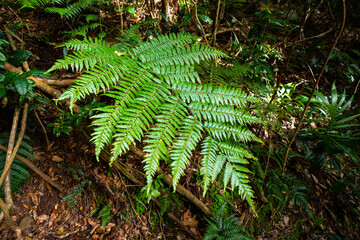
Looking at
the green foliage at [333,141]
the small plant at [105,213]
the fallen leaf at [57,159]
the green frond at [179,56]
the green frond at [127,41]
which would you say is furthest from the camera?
the green foliage at [333,141]

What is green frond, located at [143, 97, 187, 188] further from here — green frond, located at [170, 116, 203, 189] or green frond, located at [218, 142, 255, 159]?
green frond, located at [218, 142, 255, 159]

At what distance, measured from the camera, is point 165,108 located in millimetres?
1496

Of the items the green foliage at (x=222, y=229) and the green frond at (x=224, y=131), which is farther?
the green foliage at (x=222, y=229)

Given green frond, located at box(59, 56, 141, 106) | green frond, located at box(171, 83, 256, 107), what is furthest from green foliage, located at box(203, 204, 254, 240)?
green frond, located at box(59, 56, 141, 106)

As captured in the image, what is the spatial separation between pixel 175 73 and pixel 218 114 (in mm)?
551

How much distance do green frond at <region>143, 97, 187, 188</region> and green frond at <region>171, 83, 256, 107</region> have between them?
101mm

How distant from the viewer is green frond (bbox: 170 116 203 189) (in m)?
1.29

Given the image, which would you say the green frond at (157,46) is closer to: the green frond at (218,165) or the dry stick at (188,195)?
the green frond at (218,165)

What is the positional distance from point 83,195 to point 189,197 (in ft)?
4.46

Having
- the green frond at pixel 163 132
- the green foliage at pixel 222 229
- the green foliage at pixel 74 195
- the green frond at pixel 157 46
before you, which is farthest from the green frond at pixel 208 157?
the green foliage at pixel 74 195

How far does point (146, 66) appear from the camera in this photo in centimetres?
169

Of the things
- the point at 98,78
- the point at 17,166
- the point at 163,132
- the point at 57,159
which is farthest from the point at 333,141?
the point at 17,166

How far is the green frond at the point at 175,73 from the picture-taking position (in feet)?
5.48

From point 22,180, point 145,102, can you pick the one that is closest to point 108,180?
point 22,180
